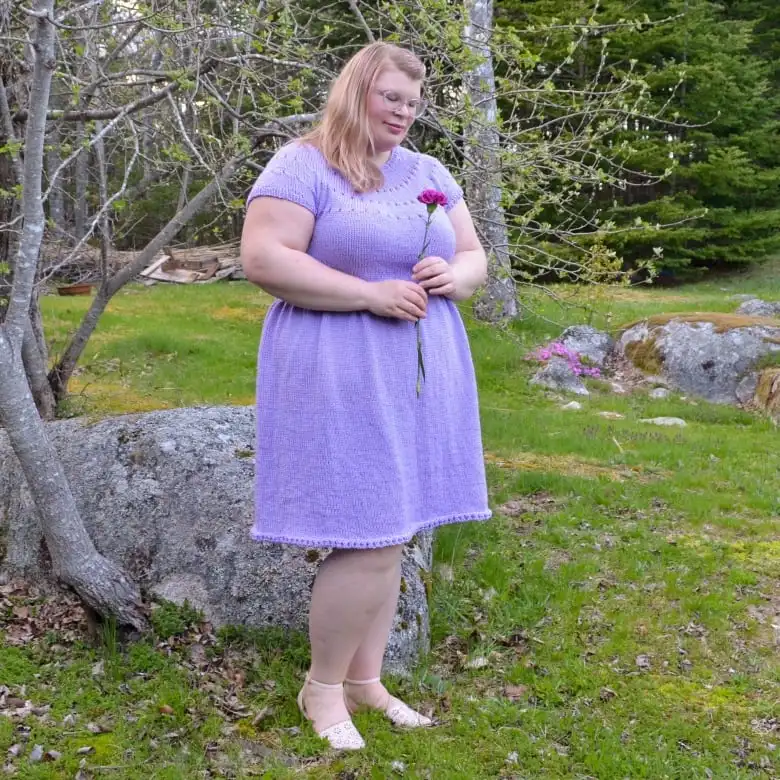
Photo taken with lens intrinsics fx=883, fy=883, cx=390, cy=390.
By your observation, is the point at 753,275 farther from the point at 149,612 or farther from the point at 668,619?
the point at 149,612

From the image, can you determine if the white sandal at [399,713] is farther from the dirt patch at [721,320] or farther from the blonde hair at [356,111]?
the dirt patch at [721,320]

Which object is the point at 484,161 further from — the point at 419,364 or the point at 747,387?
the point at 747,387

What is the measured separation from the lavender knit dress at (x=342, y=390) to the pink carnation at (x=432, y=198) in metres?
0.07

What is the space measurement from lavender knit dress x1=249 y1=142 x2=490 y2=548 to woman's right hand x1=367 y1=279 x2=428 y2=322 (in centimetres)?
5

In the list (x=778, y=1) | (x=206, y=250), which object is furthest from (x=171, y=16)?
(x=778, y=1)

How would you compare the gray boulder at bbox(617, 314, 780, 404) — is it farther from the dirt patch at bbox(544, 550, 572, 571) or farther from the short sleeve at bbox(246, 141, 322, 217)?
the short sleeve at bbox(246, 141, 322, 217)

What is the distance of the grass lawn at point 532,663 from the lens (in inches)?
106

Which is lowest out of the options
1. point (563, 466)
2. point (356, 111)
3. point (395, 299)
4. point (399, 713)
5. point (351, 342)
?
point (563, 466)

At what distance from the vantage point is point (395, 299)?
7.77 ft

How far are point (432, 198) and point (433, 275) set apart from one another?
210mm

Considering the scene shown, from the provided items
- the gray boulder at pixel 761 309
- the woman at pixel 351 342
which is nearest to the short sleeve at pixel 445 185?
the woman at pixel 351 342

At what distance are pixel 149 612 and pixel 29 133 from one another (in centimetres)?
175

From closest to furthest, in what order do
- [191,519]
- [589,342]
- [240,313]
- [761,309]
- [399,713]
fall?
[399,713]
[191,519]
[589,342]
[761,309]
[240,313]

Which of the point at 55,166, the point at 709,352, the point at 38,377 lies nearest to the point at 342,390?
the point at 38,377
